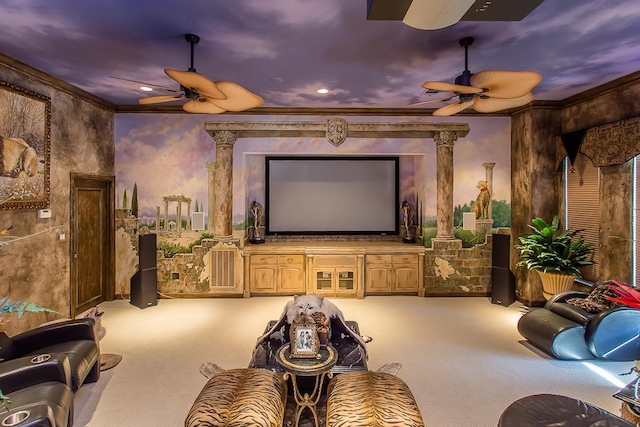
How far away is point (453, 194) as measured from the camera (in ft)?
20.9

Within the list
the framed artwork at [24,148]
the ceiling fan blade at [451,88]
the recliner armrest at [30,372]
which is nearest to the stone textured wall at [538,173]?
the ceiling fan blade at [451,88]

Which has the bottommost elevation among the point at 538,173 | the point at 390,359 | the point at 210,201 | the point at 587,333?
the point at 390,359

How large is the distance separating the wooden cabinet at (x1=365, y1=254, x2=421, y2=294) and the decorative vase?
183 centimetres

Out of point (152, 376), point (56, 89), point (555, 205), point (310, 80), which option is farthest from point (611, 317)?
point (56, 89)

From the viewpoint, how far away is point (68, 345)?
317cm

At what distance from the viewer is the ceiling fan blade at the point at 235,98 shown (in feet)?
10.0

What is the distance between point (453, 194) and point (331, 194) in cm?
206

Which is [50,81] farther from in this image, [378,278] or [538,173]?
[538,173]

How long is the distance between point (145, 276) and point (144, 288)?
0.18 meters

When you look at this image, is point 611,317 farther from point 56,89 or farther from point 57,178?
point 56,89

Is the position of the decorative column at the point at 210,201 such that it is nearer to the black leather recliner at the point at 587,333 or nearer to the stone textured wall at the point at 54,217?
the stone textured wall at the point at 54,217

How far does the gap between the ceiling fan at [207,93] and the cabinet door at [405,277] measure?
12.6ft

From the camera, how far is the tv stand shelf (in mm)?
6164

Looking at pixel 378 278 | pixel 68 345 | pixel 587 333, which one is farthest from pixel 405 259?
pixel 68 345
